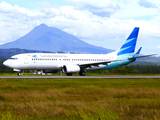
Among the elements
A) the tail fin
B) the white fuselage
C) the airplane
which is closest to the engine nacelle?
the airplane

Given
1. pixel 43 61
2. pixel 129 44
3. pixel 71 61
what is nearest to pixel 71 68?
pixel 71 61

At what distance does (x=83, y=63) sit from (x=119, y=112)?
1600 inches

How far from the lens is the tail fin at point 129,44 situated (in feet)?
187

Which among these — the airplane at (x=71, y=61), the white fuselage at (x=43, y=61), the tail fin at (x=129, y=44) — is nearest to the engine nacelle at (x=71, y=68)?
the airplane at (x=71, y=61)

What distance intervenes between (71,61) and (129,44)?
1351 centimetres

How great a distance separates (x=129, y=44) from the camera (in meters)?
57.3

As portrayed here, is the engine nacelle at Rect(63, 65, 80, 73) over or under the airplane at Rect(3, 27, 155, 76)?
under

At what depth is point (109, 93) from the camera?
74.2ft

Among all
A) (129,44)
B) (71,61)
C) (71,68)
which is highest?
(129,44)

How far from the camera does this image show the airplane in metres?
49.1

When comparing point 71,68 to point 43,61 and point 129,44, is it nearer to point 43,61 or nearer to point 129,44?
point 43,61

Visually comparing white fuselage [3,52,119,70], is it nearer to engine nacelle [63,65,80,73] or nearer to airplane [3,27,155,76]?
airplane [3,27,155,76]

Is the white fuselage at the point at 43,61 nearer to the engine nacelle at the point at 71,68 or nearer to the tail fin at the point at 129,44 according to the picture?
the engine nacelle at the point at 71,68

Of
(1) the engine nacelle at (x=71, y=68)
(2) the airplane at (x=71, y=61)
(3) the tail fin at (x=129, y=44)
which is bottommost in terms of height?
(1) the engine nacelle at (x=71, y=68)
